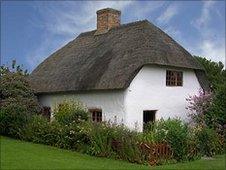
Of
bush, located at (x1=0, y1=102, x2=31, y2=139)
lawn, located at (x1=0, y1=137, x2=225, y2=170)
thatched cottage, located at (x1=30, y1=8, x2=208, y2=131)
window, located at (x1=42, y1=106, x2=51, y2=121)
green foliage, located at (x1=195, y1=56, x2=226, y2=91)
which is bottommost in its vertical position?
lawn, located at (x1=0, y1=137, x2=225, y2=170)

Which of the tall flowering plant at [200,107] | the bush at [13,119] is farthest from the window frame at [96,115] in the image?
the tall flowering plant at [200,107]

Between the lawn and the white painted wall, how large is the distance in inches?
181

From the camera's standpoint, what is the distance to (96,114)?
26703 mm

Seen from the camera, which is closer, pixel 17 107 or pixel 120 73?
pixel 120 73

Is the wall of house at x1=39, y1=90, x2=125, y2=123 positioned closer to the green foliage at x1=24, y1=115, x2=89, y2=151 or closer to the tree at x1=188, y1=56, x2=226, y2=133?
the green foliage at x1=24, y1=115, x2=89, y2=151

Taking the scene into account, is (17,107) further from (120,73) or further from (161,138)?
(161,138)

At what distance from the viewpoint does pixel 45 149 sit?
2158 centimetres

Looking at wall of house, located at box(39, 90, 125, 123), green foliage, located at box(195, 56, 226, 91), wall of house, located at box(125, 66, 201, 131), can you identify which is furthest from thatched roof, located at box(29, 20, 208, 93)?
green foliage, located at box(195, 56, 226, 91)

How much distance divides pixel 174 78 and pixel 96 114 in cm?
511

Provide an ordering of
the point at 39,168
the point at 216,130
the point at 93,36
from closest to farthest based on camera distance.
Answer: the point at 39,168
the point at 216,130
the point at 93,36

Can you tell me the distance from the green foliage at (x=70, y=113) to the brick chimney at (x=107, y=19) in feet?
25.3

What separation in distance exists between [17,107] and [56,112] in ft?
7.59

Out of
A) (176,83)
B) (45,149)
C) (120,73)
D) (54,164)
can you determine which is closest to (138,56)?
(120,73)

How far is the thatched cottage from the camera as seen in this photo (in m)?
24.9
